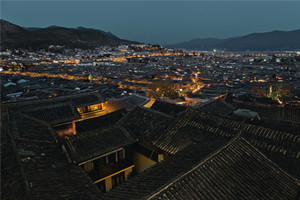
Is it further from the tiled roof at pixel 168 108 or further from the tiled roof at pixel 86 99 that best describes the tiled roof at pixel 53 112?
the tiled roof at pixel 168 108

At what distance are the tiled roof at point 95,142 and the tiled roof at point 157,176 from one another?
4.74 m

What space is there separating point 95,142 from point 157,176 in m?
6.68

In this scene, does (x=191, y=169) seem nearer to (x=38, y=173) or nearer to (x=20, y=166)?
(x=38, y=173)

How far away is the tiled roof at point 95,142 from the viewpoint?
11.9m

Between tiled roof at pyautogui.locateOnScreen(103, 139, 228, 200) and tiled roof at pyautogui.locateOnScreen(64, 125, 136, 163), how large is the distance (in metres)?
4.74

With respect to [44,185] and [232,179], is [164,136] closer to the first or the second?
[232,179]

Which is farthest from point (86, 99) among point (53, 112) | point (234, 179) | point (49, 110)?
point (234, 179)

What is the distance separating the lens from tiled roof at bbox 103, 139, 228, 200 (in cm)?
690

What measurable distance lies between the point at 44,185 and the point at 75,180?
4.64ft

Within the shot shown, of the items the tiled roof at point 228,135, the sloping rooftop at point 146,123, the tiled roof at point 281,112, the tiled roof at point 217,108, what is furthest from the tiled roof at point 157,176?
the tiled roof at point 281,112

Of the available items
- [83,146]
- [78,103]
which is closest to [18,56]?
[78,103]

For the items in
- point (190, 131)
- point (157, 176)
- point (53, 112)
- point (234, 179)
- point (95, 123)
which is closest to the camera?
point (234, 179)

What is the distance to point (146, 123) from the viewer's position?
15.9 metres

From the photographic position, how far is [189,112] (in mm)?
14219
